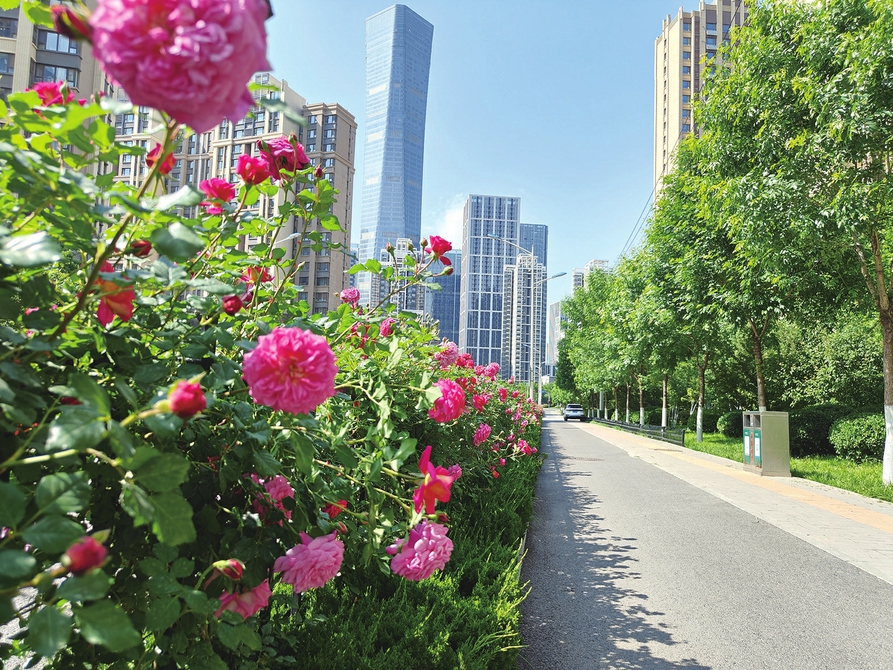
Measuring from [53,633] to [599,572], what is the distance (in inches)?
204

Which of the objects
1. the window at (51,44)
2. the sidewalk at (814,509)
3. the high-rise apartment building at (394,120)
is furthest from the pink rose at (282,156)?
the high-rise apartment building at (394,120)

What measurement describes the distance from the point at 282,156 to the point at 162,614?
1.34 m

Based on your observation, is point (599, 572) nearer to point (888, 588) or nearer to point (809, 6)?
point (888, 588)

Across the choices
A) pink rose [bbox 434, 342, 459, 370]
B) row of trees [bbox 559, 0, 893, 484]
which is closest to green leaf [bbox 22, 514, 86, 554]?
pink rose [bbox 434, 342, 459, 370]

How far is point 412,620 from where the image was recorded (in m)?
2.63

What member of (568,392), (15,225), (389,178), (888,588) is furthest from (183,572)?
(389,178)

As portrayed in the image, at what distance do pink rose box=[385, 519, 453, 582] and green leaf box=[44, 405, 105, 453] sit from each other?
0.94m

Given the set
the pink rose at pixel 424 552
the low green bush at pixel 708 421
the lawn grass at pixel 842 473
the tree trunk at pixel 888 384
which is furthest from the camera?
the low green bush at pixel 708 421

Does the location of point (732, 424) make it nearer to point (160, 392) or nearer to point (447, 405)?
point (447, 405)

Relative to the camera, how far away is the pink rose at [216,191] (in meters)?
1.59

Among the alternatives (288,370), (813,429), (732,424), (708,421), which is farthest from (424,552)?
(708,421)

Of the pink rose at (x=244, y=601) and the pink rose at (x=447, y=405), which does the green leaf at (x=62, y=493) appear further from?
the pink rose at (x=447, y=405)

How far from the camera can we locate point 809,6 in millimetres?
9938

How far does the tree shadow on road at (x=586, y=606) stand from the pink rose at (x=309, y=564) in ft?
7.65
